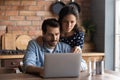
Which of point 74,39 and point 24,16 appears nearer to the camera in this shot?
point 74,39

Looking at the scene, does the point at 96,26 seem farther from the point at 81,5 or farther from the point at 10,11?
the point at 10,11

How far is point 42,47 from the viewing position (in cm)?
236

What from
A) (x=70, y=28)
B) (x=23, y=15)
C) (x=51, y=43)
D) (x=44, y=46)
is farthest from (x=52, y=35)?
(x=23, y=15)

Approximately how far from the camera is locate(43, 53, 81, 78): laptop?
2.00m

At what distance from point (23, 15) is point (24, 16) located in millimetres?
24

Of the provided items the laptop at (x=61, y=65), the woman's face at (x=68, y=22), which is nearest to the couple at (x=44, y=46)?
the woman's face at (x=68, y=22)

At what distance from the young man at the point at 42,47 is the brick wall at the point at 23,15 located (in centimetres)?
204

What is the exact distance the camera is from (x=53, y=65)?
2.01 m

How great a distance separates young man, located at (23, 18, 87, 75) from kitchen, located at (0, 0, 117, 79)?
6.70 ft

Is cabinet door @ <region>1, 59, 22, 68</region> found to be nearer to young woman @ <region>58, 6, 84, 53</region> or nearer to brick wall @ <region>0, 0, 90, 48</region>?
brick wall @ <region>0, 0, 90, 48</region>

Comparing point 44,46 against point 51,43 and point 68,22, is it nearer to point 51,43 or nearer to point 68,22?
point 51,43

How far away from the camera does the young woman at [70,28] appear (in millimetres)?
2445

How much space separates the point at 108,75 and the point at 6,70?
3.05 feet

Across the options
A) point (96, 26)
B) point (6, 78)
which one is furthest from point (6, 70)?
point (96, 26)
